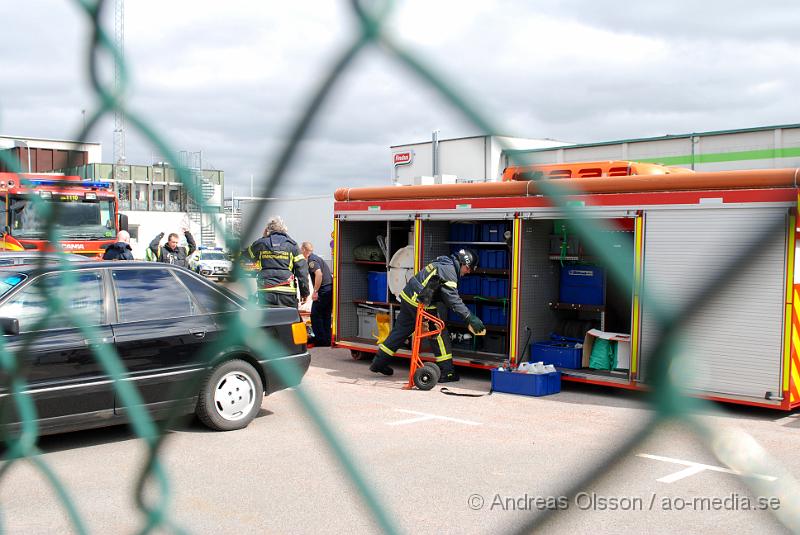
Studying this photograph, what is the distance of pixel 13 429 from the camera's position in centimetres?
571

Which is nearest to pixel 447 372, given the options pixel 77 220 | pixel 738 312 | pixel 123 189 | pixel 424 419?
pixel 424 419

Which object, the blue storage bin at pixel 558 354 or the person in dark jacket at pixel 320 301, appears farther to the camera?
the person in dark jacket at pixel 320 301

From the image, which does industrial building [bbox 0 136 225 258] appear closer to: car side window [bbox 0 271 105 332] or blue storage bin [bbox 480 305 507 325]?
car side window [bbox 0 271 105 332]

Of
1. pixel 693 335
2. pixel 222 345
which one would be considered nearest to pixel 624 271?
pixel 693 335

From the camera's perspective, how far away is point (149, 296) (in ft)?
22.1

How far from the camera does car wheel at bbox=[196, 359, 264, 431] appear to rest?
22.6ft

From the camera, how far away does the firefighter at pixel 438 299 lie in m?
9.58

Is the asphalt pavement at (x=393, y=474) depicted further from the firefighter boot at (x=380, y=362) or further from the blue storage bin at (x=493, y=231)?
the blue storage bin at (x=493, y=231)

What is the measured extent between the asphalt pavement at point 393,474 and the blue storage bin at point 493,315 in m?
2.08

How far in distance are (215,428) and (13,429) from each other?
1718 millimetres


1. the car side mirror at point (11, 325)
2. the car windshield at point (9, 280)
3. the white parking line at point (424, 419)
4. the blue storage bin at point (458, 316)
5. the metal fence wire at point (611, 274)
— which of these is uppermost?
the metal fence wire at point (611, 274)

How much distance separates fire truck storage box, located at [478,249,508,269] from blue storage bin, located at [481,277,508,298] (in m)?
0.17

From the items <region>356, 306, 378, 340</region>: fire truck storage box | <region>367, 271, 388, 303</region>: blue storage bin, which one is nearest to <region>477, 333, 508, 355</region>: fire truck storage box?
<region>367, 271, 388, 303</region>: blue storage bin

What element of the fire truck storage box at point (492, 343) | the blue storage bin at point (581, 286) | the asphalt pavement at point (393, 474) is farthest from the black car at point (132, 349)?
the blue storage bin at point (581, 286)
